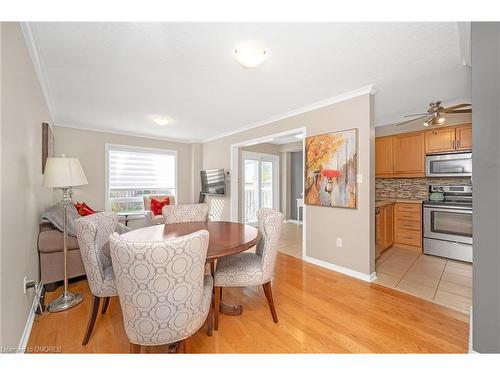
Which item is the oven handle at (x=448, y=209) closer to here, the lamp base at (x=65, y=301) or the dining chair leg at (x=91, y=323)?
the dining chair leg at (x=91, y=323)

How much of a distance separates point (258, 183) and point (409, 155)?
3.46m

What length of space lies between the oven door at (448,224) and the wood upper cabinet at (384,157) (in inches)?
36.6

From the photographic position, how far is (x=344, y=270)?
2.68m

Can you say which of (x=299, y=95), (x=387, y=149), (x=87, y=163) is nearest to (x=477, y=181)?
(x=299, y=95)

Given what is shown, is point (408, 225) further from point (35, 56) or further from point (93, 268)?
point (35, 56)

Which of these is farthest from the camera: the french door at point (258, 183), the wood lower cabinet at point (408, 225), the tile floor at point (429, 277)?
the french door at point (258, 183)

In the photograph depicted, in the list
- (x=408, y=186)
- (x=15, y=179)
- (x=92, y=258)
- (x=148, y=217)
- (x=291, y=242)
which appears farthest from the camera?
(x=148, y=217)

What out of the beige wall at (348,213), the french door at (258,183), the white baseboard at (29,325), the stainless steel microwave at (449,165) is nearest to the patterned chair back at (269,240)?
the beige wall at (348,213)

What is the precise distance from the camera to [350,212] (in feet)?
8.64

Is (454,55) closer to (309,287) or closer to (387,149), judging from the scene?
(387,149)

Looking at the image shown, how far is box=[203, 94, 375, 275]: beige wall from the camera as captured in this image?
2.46 metres

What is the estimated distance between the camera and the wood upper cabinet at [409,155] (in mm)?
3564

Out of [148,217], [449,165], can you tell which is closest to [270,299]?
[148,217]

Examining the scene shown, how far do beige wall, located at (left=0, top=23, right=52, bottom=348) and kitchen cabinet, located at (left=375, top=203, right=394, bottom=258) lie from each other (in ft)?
12.7
